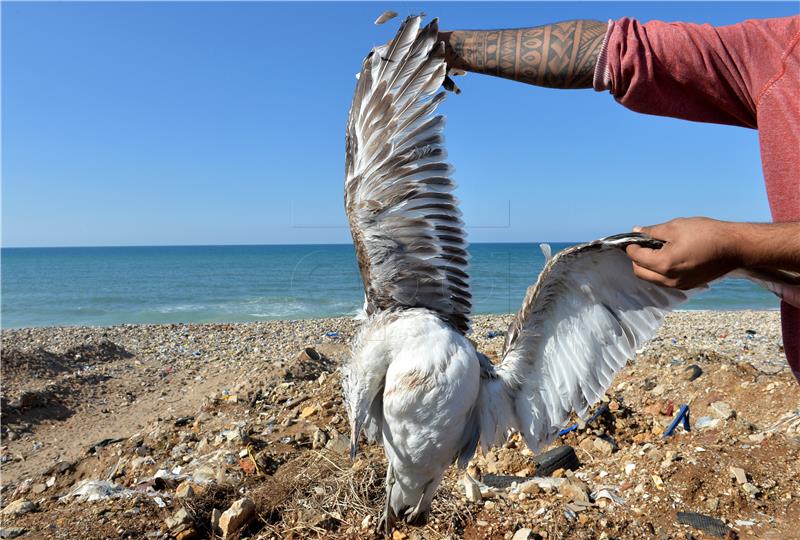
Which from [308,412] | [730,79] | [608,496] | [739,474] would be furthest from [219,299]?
[730,79]

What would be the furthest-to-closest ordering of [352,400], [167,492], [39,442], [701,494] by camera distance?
[39,442], [167,492], [701,494], [352,400]

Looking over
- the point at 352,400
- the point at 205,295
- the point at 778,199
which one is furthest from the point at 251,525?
the point at 205,295

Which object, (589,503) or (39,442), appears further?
(39,442)

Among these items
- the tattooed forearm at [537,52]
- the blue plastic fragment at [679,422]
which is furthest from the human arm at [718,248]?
the blue plastic fragment at [679,422]

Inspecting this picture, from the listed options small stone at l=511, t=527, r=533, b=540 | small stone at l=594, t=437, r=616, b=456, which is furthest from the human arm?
small stone at l=594, t=437, r=616, b=456

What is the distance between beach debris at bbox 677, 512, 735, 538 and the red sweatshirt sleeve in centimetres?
264

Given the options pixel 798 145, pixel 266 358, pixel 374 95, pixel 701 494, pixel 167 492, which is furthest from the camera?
pixel 266 358

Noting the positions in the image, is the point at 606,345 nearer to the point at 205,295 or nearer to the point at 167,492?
the point at 167,492

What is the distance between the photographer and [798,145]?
5.57ft

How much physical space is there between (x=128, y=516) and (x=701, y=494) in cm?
398

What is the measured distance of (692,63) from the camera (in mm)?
1828

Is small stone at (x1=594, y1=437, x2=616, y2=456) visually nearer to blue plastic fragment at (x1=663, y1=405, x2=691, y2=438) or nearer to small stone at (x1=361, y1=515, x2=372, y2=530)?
blue plastic fragment at (x1=663, y1=405, x2=691, y2=438)

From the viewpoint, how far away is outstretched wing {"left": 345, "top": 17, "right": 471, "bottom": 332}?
7.30 ft

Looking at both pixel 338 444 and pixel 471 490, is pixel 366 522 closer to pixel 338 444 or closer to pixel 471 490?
pixel 471 490
